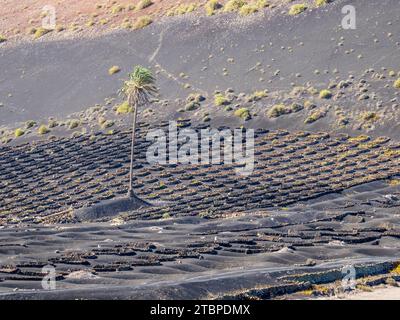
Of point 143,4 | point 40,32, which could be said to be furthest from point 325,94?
point 40,32

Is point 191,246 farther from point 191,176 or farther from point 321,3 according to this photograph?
point 321,3

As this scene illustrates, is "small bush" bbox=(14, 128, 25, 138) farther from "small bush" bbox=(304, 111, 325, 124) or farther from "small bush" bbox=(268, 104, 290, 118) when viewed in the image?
"small bush" bbox=(304, 111, 325, 124)

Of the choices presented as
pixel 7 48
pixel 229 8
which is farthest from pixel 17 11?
pixel 229 8

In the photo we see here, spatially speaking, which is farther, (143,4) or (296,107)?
(143,4)

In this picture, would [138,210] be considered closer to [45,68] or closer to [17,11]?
[45,68]

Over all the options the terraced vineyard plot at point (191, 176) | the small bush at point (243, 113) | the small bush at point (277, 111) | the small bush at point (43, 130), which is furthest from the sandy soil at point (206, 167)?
the small bush at point (43, 130)
